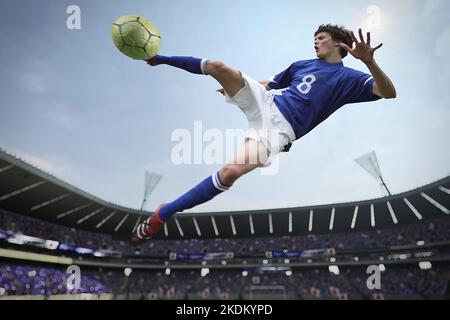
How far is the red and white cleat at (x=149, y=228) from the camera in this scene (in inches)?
131

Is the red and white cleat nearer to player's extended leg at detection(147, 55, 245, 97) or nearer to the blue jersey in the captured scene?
player's extended leg at detection(147, 55, 245, 97)

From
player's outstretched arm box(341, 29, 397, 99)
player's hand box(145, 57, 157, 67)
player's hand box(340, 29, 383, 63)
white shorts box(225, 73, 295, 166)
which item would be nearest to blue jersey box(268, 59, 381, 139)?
white shorts box(225, 73, 295, 166)

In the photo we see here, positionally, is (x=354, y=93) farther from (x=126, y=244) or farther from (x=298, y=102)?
(x=126, y=244)

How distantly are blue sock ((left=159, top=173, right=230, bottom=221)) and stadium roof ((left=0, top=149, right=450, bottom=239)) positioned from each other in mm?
20748

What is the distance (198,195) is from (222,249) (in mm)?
33867

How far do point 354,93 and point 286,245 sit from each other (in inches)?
1295

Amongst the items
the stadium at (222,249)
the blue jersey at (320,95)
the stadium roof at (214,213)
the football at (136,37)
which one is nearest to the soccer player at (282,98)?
the blue jersey at (320,95)

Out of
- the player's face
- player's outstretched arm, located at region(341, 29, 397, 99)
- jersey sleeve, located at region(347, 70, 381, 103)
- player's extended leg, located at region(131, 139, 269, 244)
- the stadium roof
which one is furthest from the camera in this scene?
the stadium roof

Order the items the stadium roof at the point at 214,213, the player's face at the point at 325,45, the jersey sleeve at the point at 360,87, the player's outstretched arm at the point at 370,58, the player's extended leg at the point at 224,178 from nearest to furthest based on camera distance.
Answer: the player's outstretched arm at the point at 370,58
the player's extended leg at the point at 224,178
the jersey sleeve at the point at 360,87
the player's face at the point at 325,45
the stadium roof at the point at 214,213

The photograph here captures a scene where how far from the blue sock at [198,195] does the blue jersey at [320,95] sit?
1.12 m

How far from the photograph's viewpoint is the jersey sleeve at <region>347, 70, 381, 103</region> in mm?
3083

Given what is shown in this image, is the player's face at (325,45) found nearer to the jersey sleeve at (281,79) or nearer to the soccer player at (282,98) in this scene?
the soccer player at (282,98)

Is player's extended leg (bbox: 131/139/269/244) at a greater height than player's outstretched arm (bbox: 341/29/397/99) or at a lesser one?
lesser

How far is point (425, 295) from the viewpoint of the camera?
76.1ft
